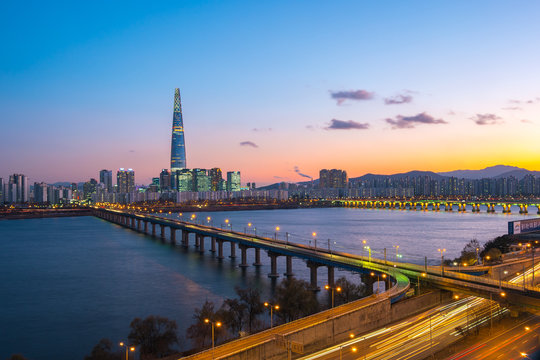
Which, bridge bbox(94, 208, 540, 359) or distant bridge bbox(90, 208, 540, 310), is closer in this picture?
bridge bbox(94, 208, 540, 359)

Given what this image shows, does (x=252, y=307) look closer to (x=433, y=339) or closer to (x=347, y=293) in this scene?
(x=347, y=293)

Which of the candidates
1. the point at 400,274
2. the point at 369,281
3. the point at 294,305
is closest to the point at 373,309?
the point at 294,305

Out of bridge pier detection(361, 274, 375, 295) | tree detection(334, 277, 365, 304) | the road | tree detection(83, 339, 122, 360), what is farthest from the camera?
bridge pier detection(361, 274, 375, 295)

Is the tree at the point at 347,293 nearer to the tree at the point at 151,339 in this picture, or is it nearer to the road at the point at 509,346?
the road at the point at 509,346

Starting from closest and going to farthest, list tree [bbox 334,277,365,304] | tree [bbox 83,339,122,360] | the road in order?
the road < tree [bbox 83,339,122,360] < tree [bbox 334,277,365,304]

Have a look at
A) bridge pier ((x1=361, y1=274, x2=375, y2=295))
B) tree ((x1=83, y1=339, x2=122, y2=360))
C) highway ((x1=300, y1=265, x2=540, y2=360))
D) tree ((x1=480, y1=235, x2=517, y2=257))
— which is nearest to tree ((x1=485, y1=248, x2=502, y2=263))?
tree ((x1=480, y1=235, x2=517, y2=257))

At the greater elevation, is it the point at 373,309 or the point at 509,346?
the point at 373,309

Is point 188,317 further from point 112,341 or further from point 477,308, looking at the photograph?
point 477,308

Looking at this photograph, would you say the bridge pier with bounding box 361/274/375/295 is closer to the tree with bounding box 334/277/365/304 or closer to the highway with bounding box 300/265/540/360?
the tree with bounding box 334/277/365/304

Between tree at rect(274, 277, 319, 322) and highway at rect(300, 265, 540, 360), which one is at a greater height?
highway at rect(300, 265, 540, 360)

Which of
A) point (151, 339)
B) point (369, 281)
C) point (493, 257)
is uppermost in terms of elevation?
point (493, 257)

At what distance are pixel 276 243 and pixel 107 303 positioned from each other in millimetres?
19919

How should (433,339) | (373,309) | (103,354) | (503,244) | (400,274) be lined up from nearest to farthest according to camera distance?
(433,339)
(373,309)
(103,354)
(400,274)
(503,244)

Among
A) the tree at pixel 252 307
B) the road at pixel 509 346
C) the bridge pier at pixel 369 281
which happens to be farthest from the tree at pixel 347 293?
the road at pixel 509 346
